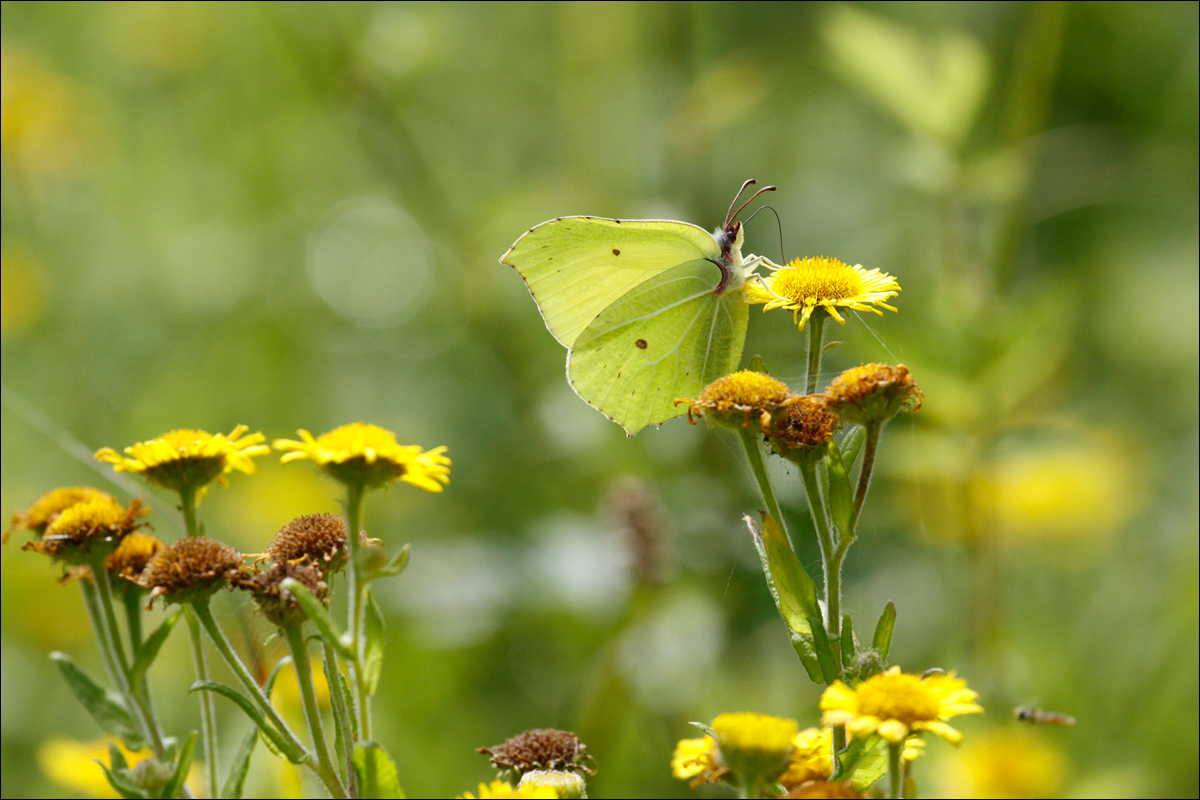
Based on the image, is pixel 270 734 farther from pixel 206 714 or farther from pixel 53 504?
pixel 53 504

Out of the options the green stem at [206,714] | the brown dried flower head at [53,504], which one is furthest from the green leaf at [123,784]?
the brown dried flower head at [53,504]

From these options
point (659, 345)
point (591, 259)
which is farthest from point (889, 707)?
point (591, 259)

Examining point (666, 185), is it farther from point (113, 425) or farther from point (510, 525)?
point (113, 425)

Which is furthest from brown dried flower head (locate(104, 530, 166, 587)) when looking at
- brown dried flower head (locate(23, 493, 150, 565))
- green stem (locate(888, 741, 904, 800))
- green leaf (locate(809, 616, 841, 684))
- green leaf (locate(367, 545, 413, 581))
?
green stem (locate(888, 741, 904, 800))

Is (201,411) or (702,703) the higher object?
(201,411)

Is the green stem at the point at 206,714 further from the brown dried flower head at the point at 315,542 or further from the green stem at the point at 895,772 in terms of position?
the green stem at the point at 895,772

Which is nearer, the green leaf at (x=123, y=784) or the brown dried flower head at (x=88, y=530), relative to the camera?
the green leaf at (x=123, y=784)

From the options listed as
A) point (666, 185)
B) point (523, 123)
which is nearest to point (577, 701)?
point (666, 185)
